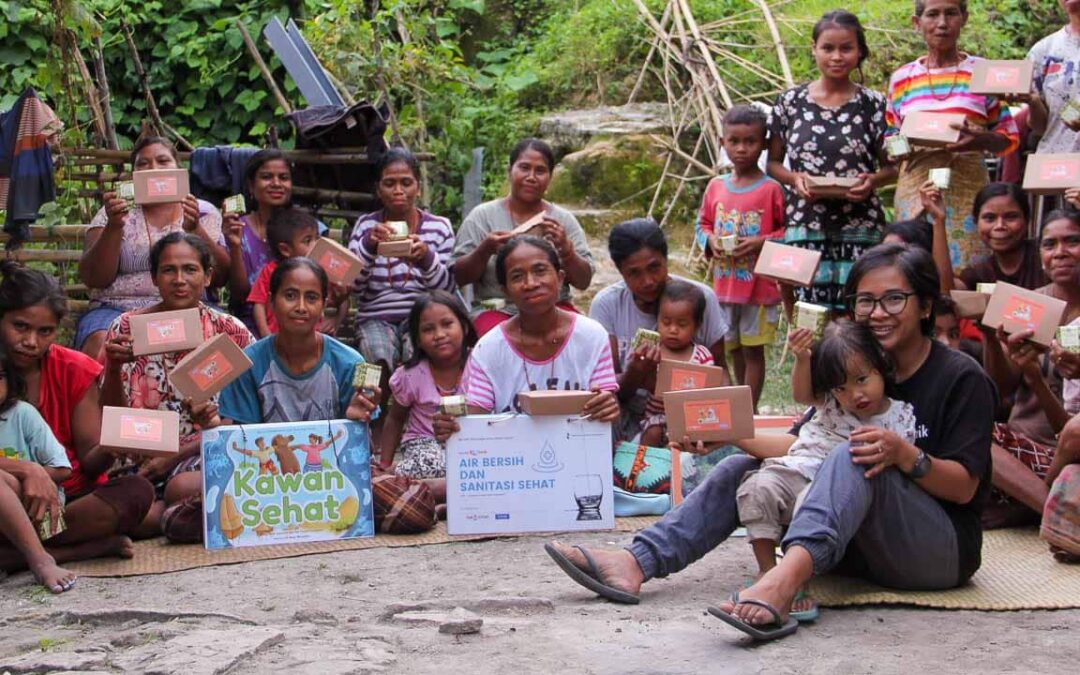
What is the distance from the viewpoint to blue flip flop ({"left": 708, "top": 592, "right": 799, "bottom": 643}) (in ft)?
11.0

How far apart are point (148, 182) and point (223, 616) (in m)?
2.35

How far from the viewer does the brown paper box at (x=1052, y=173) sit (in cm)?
514

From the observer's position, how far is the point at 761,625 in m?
3.44

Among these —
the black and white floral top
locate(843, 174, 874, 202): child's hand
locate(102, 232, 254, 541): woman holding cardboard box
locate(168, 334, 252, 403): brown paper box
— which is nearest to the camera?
locate(168, 334, 252, 403): brown paper box

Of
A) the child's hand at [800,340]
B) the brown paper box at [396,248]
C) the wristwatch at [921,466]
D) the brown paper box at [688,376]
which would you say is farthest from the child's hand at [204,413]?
the wristwatch at [921,466]

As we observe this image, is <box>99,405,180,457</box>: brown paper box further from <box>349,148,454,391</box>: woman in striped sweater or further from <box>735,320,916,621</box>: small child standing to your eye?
<box>735,320,916,621</box>: small child standing

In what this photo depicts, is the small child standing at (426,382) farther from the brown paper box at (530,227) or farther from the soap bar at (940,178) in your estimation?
the soap bar at (940,178)

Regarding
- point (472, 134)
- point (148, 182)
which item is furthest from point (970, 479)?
point (472, 134)

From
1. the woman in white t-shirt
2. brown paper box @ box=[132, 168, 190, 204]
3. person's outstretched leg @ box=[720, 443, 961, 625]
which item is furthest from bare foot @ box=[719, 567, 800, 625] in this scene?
brown paper box @ box=[132, 168, 190, 204]

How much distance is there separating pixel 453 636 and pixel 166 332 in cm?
189

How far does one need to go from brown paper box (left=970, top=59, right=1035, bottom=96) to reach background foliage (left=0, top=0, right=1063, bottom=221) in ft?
10.1

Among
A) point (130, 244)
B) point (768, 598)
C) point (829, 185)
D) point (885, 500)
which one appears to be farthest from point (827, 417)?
point (130, 244)

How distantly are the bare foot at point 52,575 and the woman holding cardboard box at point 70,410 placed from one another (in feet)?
0.62

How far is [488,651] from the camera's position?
343 cm
